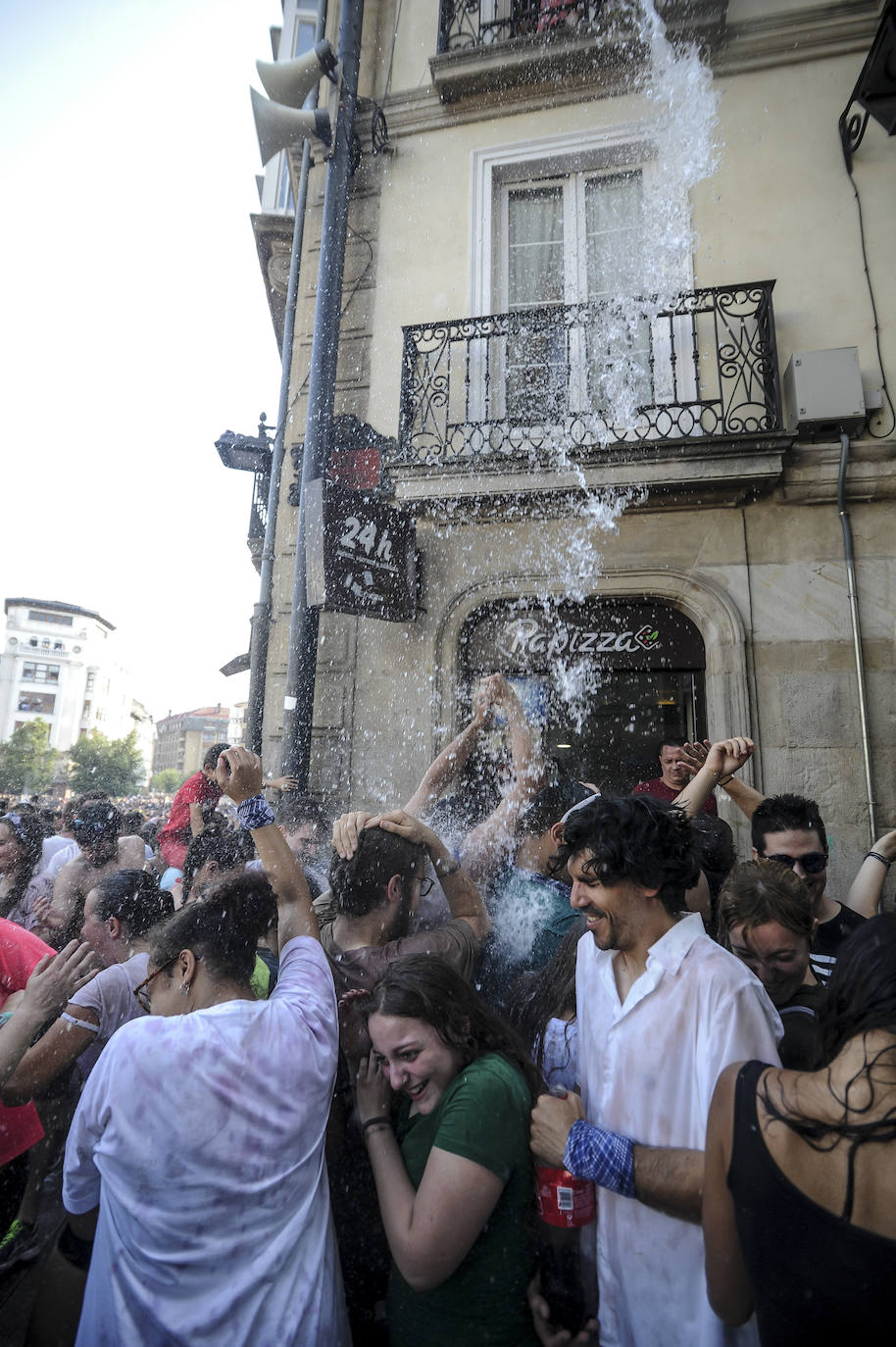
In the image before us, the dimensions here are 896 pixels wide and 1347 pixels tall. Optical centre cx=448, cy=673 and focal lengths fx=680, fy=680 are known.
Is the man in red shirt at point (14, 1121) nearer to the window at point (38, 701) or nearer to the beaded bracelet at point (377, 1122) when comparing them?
the beaded bracelet at point (377, 1122)

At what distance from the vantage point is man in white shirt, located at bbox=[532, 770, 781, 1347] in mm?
1462

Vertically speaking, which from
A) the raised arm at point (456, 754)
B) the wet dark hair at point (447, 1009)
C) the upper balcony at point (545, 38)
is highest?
the upper balcony at point (545, 38)

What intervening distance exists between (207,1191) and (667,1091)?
41.2 inches

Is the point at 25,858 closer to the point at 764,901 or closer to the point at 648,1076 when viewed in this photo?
the point at 648,1076

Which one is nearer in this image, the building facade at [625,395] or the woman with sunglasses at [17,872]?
the woman with sunglasses at [17,872]

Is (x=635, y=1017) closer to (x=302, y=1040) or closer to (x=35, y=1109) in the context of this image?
(x=302, y=1040)

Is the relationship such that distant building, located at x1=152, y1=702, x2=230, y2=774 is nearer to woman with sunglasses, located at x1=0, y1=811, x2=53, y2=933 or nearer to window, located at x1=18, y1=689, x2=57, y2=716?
window, located at x1=18, y1=689, x2=57, y2=716

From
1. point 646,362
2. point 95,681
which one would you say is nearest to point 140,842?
point 646,362

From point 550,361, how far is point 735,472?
2.13m

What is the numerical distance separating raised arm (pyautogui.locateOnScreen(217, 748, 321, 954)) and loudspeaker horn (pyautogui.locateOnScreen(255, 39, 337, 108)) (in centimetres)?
809

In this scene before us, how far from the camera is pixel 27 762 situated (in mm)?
33969

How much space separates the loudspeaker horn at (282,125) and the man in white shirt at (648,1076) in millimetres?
8048

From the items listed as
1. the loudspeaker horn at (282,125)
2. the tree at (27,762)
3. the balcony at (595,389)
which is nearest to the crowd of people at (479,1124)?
the balcony at (595,389)

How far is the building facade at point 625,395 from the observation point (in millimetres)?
5531
